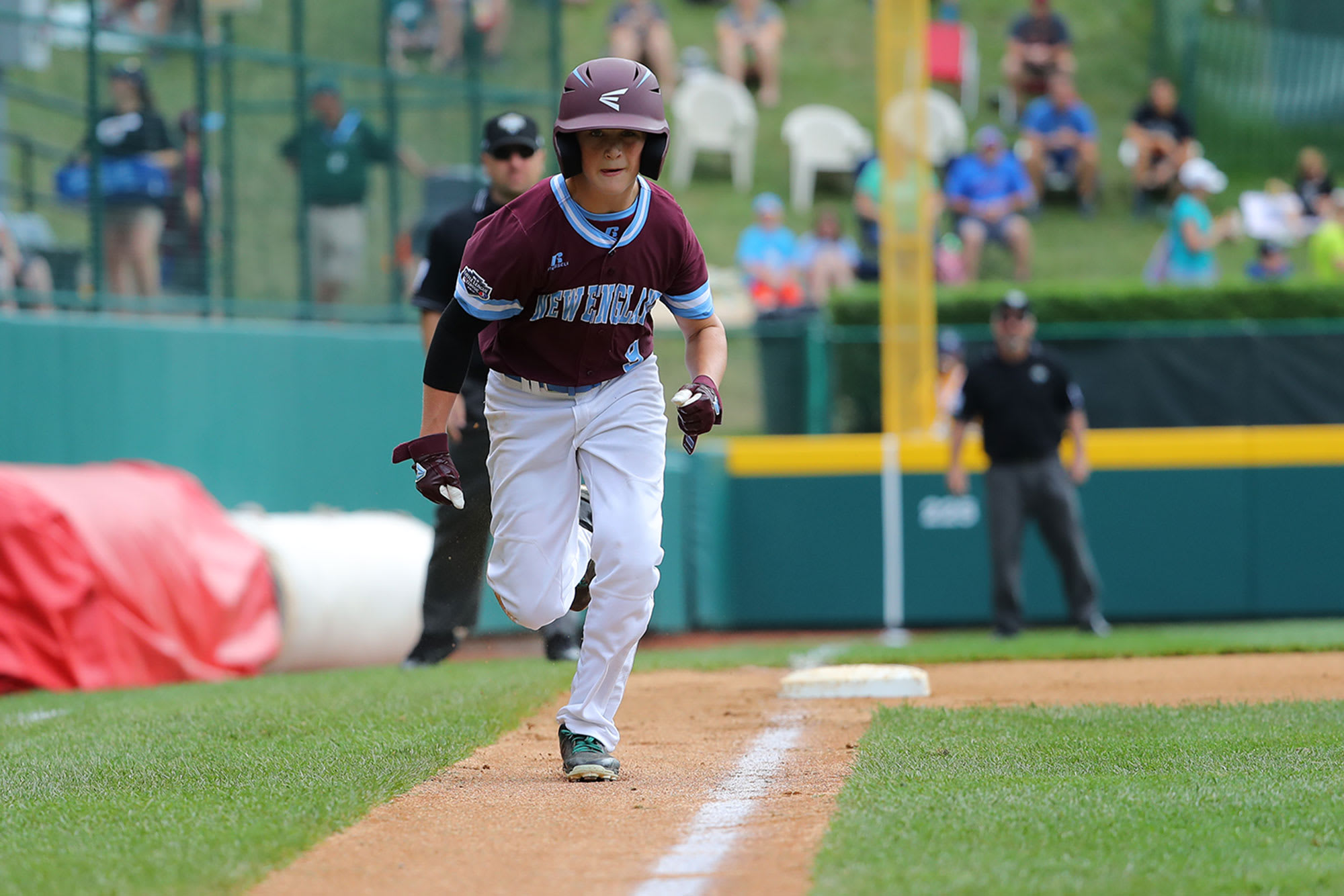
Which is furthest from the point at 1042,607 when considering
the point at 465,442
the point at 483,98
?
the point at 465,442

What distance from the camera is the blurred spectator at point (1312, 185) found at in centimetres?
1961

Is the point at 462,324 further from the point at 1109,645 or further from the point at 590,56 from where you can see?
the point at 590,56

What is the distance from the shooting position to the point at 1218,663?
8.82m

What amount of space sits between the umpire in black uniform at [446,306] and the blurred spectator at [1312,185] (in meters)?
14.1

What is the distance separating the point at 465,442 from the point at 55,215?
4.77 meters

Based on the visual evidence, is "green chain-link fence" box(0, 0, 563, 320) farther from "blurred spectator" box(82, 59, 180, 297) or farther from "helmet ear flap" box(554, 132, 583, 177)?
"helmet ear flap" box(554, 132, 583, 177)

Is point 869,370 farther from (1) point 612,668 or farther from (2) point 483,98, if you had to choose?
(1) point 612,668

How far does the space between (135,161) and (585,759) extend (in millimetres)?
8073

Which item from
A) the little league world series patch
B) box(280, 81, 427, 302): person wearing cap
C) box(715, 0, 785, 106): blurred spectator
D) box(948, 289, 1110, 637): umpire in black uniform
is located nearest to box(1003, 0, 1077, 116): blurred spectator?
box(715, 0, 785, 106): blurred spectator

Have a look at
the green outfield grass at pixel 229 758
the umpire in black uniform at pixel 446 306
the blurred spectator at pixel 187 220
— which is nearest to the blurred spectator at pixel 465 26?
the blurred spectator at pixel 187 220

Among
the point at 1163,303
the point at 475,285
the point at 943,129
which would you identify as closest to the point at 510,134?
the point at 475,285

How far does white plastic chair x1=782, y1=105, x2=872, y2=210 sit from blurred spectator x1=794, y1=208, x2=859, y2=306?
4.32 meters

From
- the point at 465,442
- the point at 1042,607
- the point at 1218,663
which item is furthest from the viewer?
the point at 1042,607

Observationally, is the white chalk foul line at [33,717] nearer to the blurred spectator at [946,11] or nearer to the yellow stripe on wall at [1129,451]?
the yellow stripe on wall at [1129,451]
